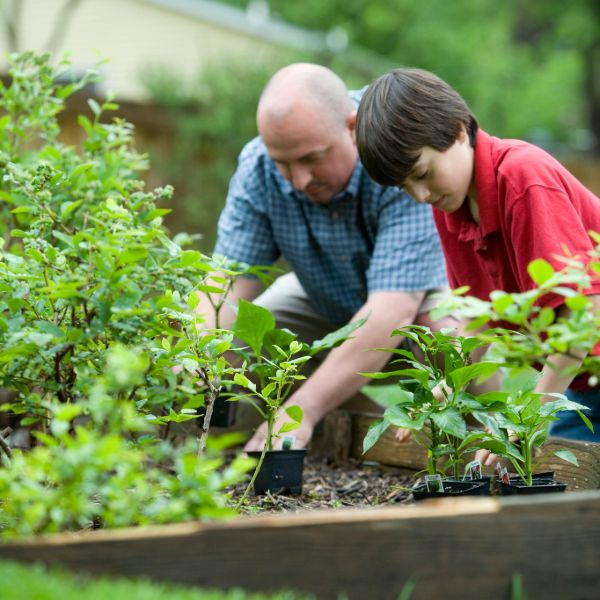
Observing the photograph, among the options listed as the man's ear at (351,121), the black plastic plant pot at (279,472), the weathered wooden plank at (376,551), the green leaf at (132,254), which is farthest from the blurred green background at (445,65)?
the weathered wooden plank at (376,551)

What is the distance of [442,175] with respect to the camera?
2869 millimetres

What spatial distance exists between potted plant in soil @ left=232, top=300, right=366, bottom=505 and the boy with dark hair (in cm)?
56

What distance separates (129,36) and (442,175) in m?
17.3

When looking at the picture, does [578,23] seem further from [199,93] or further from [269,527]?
[269,527]

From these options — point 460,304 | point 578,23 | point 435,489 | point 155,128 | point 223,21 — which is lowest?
point 435,489

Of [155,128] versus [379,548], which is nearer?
[379,548]

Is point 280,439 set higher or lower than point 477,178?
lower

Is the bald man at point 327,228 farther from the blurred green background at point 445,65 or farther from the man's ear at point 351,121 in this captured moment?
the blurred green background at point 445,65

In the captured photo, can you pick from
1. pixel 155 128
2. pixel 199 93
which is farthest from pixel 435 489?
pixel 199 93

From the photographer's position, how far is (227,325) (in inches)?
160

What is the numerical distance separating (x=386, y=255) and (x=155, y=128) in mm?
7455

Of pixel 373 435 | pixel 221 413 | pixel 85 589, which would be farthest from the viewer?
pixel 221 413

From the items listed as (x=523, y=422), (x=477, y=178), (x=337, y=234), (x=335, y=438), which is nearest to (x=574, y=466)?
(x=523, y=422)

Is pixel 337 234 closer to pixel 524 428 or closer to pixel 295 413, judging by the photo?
pixel 295 413
